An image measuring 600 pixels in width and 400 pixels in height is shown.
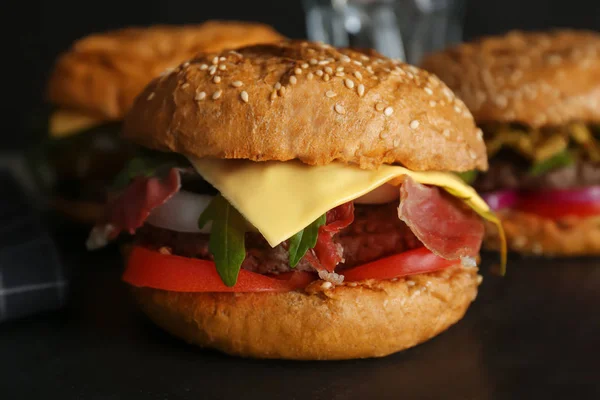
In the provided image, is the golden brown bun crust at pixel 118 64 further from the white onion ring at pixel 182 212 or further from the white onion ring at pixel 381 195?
the white onion ring at pixel 381 195

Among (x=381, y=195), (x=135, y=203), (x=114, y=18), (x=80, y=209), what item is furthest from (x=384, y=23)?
(x=135, y=203)

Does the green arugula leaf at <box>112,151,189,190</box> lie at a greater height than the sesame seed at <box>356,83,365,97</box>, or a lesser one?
lesser

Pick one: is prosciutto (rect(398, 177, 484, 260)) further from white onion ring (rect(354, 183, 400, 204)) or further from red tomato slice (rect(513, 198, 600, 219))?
red tomato slice (rect(513, 198, 600, 219))

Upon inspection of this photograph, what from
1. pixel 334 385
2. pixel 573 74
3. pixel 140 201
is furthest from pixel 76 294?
pixel 573 74

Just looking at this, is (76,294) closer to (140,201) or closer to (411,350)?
(140,201)

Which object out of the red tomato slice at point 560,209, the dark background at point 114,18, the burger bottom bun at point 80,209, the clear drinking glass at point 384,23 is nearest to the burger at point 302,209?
the red tomato slice at point 560,209

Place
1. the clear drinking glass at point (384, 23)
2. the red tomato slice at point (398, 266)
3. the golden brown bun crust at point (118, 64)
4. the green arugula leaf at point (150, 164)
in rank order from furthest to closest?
1. the clear drinking glass at point (384, 23)
2. the golden brown bun crust at point (118, 64)
3. the green arugula leaf at point (150, 164)
4. the red tomato slice at point (398, 266)

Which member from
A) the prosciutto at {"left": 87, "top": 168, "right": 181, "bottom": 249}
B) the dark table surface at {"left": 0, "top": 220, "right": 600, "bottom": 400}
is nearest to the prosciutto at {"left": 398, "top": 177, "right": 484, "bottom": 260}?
the dark table surface at {"left": 0, "top": 220, "right": 600, "bottom": 400}
